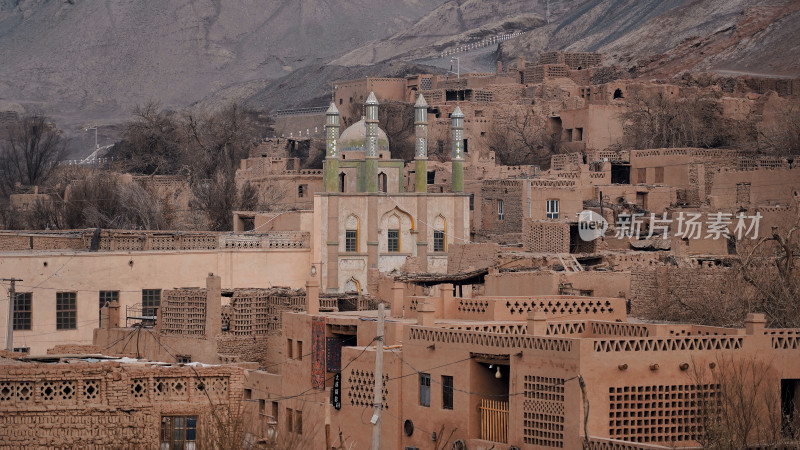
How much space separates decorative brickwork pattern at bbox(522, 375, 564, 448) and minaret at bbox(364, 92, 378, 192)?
25.1m

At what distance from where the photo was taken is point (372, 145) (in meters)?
50.8

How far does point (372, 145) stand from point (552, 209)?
5000mm

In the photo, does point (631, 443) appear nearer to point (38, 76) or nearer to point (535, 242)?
point (535, 242)

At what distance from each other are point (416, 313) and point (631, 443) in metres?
9.02

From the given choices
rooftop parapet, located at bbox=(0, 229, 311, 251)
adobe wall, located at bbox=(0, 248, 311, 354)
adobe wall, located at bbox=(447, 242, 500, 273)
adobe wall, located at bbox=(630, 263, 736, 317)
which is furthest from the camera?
rooftop parapet, located at bbox=(0, 229, 311, 251)

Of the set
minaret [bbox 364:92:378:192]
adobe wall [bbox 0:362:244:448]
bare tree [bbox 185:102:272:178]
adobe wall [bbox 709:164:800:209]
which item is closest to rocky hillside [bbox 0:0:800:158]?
bare tree [bbox 185:102:272:178]

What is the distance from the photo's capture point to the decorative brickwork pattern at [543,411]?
24375mm

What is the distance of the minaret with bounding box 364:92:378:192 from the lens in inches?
1967

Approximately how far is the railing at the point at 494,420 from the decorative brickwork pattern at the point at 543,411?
2.00 ft

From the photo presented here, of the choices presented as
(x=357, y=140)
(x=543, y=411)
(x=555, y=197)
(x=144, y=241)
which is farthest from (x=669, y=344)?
(x=357, y=140)

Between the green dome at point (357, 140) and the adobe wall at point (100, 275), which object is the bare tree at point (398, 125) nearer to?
the green dome at point (357, 140)

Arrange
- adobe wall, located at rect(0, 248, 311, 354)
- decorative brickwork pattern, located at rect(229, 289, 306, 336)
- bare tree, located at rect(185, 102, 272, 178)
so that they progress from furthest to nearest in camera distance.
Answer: bare tree, located at rect(185, 102, 272, 178), adobe wall, located at rect(0, 248, 311, 354), decorative brickwork pattern, located at rect(229, 289, 306, 336)

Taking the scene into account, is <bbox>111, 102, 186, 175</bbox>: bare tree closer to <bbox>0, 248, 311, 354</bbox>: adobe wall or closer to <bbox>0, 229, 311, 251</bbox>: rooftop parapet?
<bbox>0, 229, 311, 251</bbox>: rooftop parapet

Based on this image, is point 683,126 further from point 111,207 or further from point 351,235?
point 111,207
